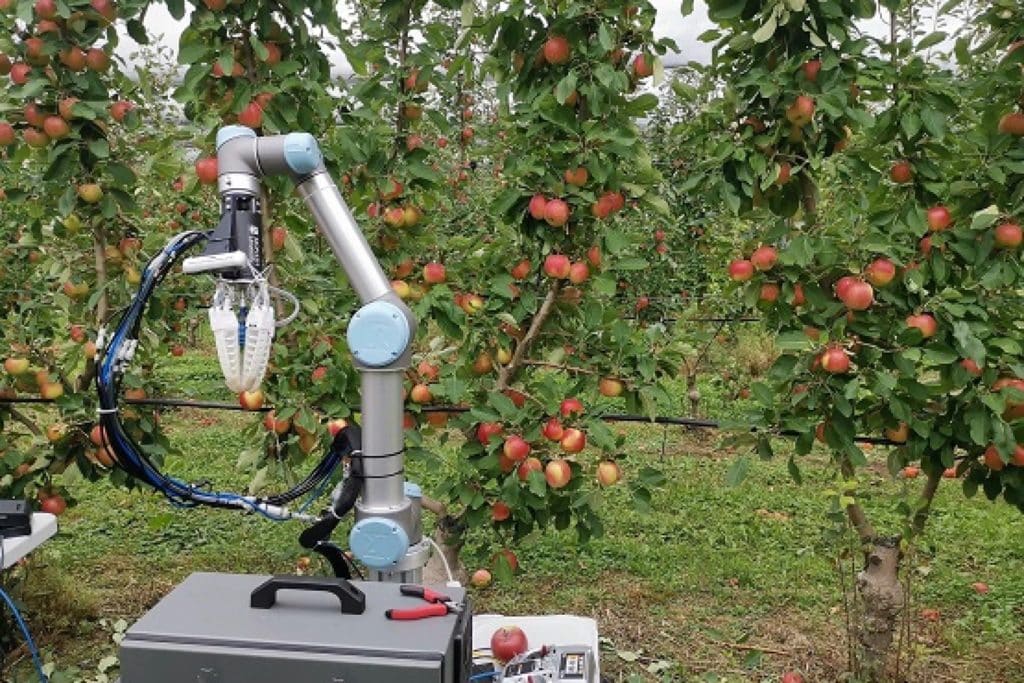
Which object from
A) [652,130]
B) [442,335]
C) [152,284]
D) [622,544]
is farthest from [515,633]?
[652,130]

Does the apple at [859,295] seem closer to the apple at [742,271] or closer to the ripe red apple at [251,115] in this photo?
the apple at [742,271]

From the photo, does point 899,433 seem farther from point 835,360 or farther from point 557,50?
point 557,50

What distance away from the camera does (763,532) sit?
3.60m

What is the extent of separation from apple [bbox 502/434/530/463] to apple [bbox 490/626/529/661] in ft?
1.40

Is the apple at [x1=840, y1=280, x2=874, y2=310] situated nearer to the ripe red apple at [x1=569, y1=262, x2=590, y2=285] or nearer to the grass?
the grass

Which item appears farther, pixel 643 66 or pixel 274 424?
pixel 274 424

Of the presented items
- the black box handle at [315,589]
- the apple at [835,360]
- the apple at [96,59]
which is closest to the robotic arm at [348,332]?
the black box handle at [315,589]

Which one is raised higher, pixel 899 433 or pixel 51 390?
pixel 51 390

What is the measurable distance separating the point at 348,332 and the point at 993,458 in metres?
1.56

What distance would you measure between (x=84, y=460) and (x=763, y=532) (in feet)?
8.26

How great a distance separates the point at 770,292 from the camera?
2131 mm

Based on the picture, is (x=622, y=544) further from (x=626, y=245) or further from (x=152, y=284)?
(x=152, y=284)

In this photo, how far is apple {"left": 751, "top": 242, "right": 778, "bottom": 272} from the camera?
82.0 inches

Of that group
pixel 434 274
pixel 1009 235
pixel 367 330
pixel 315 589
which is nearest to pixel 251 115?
pixel 434 274
